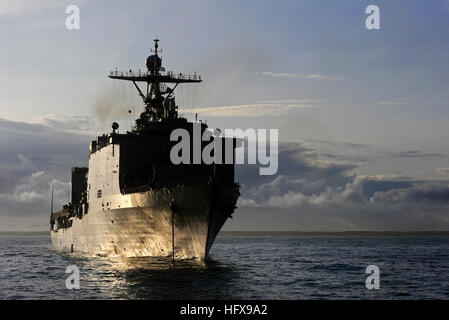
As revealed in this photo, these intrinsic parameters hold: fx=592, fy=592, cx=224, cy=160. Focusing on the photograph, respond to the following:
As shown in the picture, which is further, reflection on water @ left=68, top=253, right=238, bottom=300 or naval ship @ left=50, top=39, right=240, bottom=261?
naval ship @ left=50, top=39, right=240, bottom=261

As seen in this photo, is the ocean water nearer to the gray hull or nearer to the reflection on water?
the reflection on water

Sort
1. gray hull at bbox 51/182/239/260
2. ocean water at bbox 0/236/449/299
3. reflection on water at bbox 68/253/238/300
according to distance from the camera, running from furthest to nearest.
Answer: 1. gray hull at bbox 51/182/239/260
2. ocean water at bbox 0/236/449/299
3. reflection on water at bbox 68/253/238/300

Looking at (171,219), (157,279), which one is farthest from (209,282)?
(171,219)

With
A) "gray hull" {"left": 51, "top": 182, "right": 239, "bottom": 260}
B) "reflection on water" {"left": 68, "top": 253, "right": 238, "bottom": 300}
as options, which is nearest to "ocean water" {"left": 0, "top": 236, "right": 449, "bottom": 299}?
"reflection on water" {"left": 68, "top": 253, "right": 238, "bottom": 300}

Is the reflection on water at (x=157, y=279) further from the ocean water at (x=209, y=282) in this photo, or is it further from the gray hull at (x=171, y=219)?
the gray hull at (x=171, y=219)

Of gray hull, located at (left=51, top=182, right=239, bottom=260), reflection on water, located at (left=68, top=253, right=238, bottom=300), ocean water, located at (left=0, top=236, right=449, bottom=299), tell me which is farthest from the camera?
gray hull, located at (left=51, top=182, right=239, bottom=260)

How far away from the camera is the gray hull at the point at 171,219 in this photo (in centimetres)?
3177

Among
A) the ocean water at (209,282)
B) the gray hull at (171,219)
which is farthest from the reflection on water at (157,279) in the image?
the gray hull at (171,219)

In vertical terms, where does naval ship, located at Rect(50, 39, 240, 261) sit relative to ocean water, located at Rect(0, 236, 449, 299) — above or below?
above

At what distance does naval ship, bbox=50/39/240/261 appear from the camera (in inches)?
1273

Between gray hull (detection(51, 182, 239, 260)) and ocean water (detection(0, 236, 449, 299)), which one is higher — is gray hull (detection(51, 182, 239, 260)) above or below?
above
